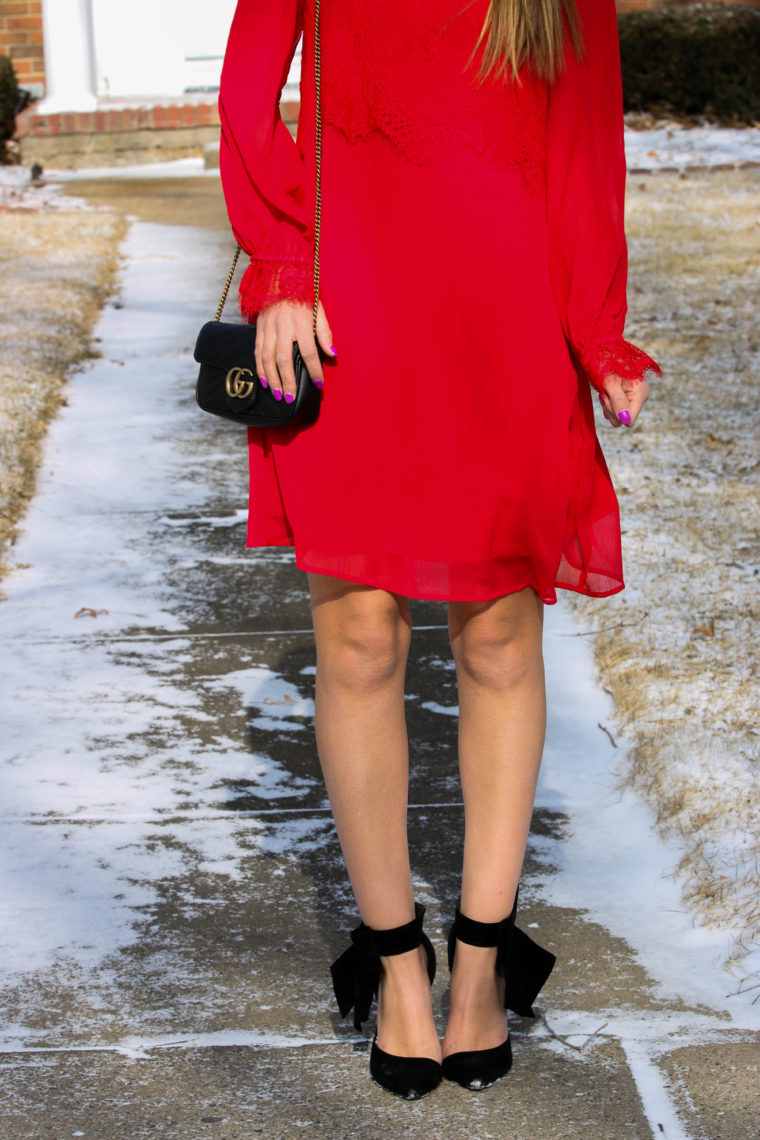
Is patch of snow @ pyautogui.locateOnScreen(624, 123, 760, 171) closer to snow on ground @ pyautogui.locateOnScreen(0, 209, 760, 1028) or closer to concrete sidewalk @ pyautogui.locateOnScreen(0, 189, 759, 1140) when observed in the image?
snow on ground @ pyautogui.locateOnScreen(0, 209, 760, 1028)

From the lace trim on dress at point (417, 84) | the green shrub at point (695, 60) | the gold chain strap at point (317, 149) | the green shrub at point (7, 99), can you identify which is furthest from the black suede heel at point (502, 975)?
the green shrub at point (7, 99)

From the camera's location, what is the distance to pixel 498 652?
196 centimetres

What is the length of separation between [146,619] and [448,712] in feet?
3.34

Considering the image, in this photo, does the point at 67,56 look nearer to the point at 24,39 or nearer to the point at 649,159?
the point at 24,39

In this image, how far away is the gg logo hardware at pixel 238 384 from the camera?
183 centimetres

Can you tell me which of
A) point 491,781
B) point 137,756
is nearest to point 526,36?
point 491,781

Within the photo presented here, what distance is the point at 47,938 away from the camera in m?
2.39

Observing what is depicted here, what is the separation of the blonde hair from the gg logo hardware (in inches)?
20.1

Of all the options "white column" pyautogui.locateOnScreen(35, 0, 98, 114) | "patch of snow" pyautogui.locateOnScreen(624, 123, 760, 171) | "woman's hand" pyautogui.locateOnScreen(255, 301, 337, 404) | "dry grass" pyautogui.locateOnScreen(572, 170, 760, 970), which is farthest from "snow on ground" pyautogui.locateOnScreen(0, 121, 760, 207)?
"woman's hand" pyautogui.locateOnScreen(255, 301, 337, 404)

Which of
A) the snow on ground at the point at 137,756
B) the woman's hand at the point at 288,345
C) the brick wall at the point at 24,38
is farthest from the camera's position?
the brick wall at the point at 24,38

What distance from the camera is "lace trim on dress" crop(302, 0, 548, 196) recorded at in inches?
71.4

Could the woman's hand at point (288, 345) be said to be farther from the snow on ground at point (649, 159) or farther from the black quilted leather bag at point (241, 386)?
the snow on ground at point (649, 159)

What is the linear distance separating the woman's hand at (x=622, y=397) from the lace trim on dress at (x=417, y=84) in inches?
13.2

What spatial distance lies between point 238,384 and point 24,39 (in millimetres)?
14787
